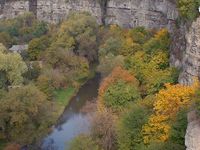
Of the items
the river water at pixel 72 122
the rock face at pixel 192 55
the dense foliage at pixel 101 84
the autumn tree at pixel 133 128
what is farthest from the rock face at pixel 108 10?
the autumn tree at pixel 133 128

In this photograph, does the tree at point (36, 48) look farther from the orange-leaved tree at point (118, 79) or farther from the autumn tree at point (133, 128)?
the autumn tree at point (133, 128)

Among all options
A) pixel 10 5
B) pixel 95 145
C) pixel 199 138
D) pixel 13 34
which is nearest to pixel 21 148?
pixel 95 145

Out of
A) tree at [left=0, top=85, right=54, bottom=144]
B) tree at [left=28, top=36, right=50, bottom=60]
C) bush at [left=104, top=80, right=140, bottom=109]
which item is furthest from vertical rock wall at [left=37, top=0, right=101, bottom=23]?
tree at [left=0, top=85, right=54, bottom=144]

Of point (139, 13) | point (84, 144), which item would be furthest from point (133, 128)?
point (139, 13)

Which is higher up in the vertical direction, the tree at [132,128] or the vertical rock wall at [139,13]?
the vertical rock wall at [139,13]

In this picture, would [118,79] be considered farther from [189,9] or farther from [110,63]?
[189,9]

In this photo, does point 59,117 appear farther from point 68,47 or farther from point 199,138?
point 199,138
